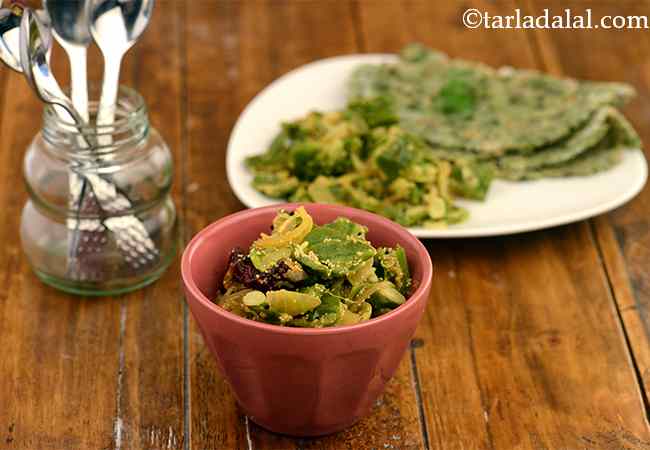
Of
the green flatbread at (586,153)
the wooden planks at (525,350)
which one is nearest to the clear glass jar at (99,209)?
the wooden planks at (525,350)

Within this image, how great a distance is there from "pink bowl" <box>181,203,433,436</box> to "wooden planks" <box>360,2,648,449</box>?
0.52 ft

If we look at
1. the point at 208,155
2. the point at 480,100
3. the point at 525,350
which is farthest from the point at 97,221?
the point at 480,100

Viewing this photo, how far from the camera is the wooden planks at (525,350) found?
1.32 metres

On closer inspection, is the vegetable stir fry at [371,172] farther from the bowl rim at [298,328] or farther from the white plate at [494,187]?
the bowl rim at [298,328]

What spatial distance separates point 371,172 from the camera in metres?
1.64

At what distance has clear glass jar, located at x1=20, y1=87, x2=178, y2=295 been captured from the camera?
4.86 feet

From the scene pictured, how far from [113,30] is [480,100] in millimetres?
771

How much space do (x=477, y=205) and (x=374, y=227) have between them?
1.32 feet

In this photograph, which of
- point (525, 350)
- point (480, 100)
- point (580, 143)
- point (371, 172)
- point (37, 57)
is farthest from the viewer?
point (480, 100)

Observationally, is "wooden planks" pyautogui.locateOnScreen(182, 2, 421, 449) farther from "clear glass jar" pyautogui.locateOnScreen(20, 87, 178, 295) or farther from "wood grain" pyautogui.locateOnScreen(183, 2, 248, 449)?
"clear glass jar" pyautogui.locateOnScreen(20, 87, 178, 295)

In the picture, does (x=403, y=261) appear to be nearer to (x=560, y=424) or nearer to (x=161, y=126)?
(x=560, y=424)

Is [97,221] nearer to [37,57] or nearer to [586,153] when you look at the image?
[37,57]

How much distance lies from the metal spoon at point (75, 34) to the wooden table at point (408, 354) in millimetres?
299

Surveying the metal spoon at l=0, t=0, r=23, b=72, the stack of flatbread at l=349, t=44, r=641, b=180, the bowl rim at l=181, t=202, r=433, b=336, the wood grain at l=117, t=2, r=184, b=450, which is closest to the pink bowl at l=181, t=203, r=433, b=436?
the bowl rim at l=181, t=202, r=433, b=336
